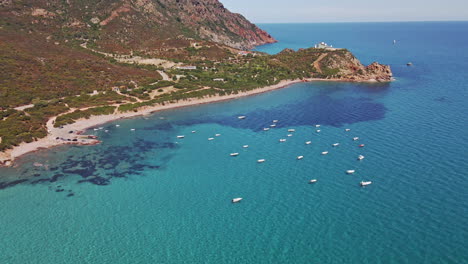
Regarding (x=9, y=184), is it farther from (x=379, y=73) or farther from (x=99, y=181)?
(x=379, y=73)

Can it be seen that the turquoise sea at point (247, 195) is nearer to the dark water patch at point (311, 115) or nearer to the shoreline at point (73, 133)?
the dark water patch at point (311, 115)

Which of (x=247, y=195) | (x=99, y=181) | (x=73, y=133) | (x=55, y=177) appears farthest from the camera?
(x=73, y=133)

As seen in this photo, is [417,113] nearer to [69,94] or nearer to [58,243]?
[58,243]

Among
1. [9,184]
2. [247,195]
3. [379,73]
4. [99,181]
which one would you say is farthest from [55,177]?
[379,73]

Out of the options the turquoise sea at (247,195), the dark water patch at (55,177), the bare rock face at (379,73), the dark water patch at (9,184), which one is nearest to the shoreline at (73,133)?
the turquoise sea at (247,195)

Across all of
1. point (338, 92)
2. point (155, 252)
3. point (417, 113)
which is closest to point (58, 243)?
point (155, 252)

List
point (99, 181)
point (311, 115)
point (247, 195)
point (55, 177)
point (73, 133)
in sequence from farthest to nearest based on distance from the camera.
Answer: point (311, 115), point (73, 133), point (55, 177), point (99, 181), point (247, 195)

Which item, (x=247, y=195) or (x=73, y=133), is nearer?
(x=247, y=195)

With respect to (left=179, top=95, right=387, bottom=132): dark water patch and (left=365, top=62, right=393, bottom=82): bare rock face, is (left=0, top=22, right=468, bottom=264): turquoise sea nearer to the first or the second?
(left=179, top=95, right=387, bottom=132): dark water patch
